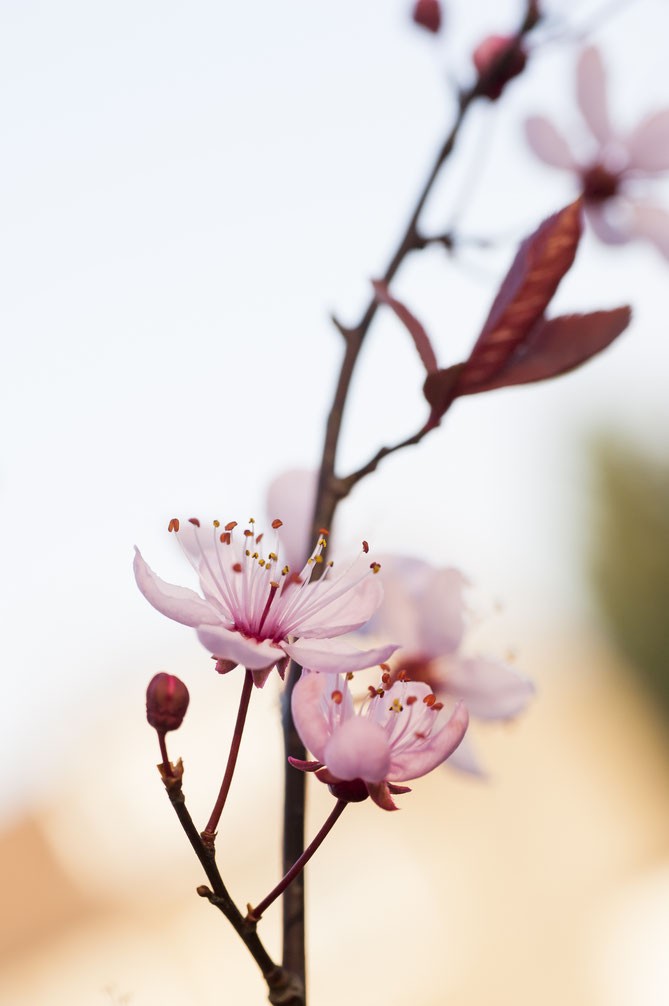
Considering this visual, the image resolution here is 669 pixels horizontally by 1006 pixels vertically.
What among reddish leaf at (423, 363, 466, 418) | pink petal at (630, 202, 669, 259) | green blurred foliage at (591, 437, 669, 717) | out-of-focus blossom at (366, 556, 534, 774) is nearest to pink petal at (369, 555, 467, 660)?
out-of-focus blossom at (366, 556, 534, 774)

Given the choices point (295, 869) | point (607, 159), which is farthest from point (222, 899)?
point (607, 159)

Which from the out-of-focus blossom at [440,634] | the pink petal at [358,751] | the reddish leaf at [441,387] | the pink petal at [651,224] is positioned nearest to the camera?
the pink petal at [358,751]

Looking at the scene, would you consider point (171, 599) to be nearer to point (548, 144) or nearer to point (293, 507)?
point (293, 507)

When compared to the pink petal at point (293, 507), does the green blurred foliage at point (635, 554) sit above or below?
below

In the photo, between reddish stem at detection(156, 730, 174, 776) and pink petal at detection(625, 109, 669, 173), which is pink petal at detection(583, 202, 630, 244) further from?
reddish stem at detection(156, 730, 174, 776)

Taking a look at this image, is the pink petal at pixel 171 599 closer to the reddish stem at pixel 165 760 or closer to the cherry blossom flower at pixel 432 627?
the reddish stem at pixel 165 760

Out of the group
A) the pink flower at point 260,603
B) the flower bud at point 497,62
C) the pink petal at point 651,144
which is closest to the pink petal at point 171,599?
the pink flower at point 260,603
